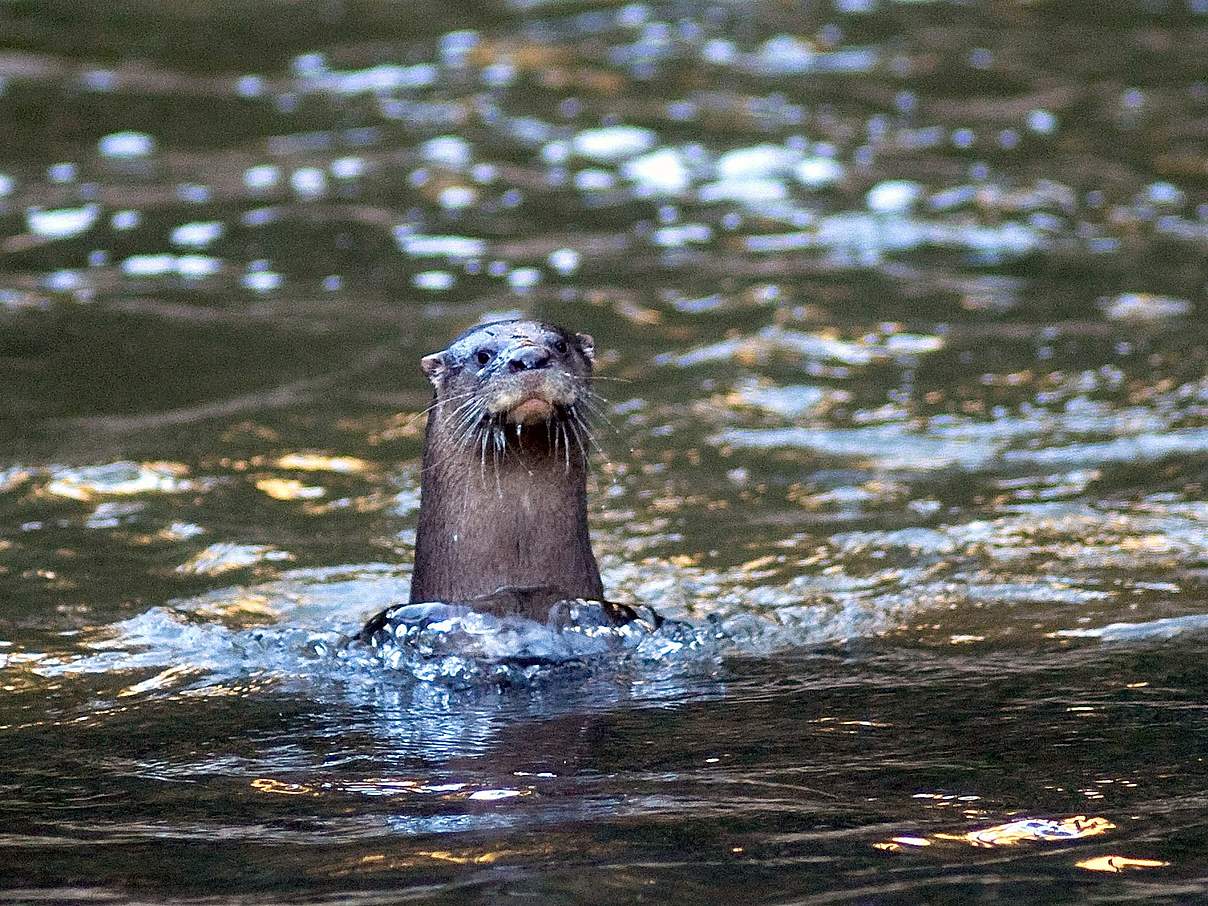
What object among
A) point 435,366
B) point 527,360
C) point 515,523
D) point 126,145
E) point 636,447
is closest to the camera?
point 527,360

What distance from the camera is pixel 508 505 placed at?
4.61 meters

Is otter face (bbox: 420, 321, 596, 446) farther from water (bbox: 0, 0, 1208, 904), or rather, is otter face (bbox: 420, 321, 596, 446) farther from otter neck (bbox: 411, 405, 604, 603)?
water (bbox: 0, 0, 1208, 904)

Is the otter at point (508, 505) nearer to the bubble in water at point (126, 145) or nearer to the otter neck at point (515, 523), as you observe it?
the otter neck at point (515, 523)

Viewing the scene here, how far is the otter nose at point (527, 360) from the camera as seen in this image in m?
4.40

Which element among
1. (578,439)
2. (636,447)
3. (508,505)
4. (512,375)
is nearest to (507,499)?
(508,505)

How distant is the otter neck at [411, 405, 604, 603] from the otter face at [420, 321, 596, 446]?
0.32ft

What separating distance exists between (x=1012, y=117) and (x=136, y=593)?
6.40m

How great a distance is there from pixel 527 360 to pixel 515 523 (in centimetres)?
42

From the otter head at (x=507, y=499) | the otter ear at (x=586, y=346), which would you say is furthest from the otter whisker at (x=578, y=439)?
the otter ear at (x=586, y=346)

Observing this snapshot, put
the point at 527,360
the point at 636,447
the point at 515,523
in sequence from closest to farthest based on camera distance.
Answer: the point at 527,360, the point at 515,523, the point at 636,447

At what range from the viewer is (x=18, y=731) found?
401cm

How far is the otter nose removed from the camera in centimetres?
440

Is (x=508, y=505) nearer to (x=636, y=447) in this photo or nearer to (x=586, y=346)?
(x=586, y=346)

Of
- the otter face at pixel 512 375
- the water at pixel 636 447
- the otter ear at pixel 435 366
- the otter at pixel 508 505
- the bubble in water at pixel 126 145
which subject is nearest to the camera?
the water at pixel 636 447
